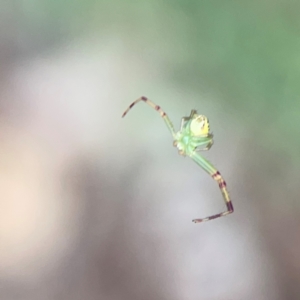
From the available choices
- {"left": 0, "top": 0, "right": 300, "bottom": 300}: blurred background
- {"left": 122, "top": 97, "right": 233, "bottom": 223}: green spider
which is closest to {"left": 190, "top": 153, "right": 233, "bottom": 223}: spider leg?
{"left": 122, "top": 97, "right": 233, "bottom": 223}: green spider

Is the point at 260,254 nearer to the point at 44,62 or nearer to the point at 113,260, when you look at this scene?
the point at 113,260

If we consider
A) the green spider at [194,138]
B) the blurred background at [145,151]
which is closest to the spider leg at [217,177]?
the green spider at [194,138]

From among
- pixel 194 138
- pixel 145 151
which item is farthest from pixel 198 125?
pixel 145 151

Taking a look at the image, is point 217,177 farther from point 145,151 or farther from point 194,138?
point 145,151

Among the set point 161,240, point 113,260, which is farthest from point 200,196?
point 113,260

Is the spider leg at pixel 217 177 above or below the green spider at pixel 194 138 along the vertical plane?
below

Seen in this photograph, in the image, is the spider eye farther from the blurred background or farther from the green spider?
the blurred background

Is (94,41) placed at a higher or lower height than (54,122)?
higher

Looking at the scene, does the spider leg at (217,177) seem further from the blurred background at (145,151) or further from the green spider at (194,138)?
the blurred background at (145,151)
